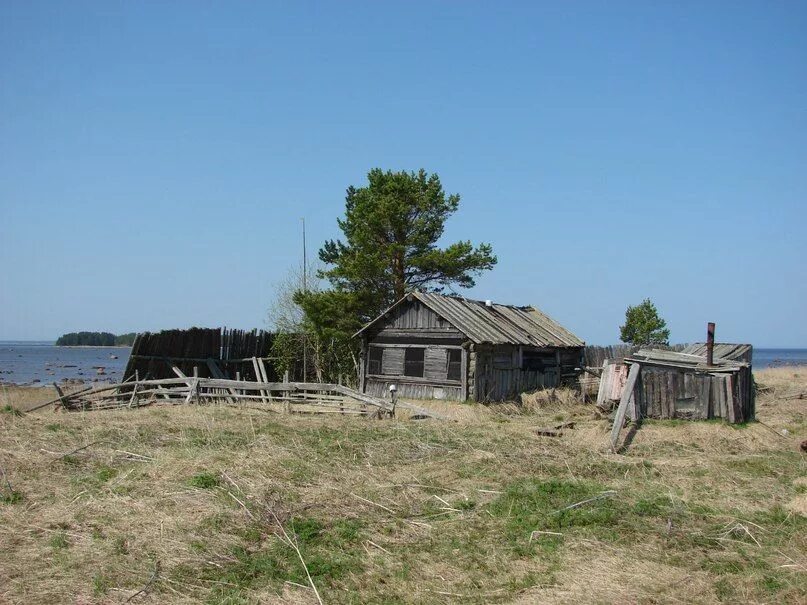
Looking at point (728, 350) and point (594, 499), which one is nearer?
point (594, 499)

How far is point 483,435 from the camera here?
1627 centimetres

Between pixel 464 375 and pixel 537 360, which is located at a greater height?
pixel 537 360

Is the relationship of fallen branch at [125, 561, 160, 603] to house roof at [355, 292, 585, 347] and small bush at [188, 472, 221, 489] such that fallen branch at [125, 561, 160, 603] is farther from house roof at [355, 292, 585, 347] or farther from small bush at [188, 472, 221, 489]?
house roof at [355, 292, 585, 347]

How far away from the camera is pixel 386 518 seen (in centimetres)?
941

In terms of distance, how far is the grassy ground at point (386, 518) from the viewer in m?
7.22

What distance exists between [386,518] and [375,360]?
56.1ft

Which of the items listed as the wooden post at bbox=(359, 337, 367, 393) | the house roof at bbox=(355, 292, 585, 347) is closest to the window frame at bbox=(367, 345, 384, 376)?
the wooden post at bbox=(359, 337, 367, 393)

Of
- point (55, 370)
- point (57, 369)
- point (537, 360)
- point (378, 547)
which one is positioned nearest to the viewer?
point (378, 547)

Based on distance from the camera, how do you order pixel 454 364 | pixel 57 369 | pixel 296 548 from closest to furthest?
1. pixel 296 548
2. pixel 454 364
3. pixel 57 369

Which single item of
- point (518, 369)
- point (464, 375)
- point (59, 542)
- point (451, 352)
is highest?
point (451, 352)

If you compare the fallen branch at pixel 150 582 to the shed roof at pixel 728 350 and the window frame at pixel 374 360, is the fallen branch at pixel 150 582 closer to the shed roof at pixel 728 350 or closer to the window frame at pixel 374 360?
the window frame at pixel 374 360

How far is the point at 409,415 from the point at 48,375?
4829 cm

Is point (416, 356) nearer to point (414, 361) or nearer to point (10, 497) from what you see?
point (414, 361)

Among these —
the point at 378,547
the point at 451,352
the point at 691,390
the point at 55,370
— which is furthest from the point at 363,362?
the point at 55,370
